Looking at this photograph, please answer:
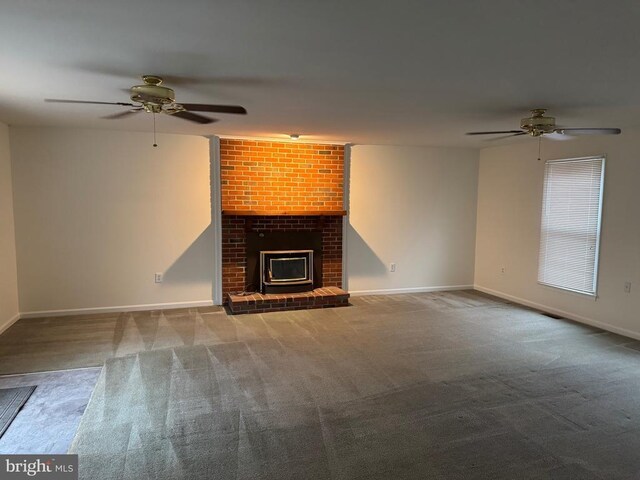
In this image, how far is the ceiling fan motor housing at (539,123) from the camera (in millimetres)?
3467

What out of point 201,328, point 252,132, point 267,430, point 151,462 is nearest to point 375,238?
point 252,132

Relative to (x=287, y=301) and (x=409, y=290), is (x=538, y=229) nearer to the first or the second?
(x=409, y=290)

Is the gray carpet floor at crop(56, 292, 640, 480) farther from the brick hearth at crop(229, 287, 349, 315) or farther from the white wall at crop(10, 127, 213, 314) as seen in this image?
the white wall at crop(10, 127, 213, 314)

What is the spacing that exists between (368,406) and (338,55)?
2.25 m

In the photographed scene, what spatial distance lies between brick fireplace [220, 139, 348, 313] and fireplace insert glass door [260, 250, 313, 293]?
0.14 m

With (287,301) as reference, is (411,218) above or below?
above

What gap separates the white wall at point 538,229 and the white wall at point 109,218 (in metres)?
4.18

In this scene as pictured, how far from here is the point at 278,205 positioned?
5582 mm

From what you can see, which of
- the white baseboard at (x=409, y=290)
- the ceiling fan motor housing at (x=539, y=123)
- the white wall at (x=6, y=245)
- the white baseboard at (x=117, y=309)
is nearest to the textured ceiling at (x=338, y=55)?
the ceiling fan motor housing at (x=539, y=123)

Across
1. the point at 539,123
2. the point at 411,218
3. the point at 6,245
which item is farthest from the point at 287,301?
the point at 539,123

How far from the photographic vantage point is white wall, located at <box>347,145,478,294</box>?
6.03 meters

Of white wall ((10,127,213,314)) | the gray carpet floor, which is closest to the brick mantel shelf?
white wall ((10,127,213,314))

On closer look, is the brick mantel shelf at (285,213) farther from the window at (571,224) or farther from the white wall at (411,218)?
the window at (571,224)

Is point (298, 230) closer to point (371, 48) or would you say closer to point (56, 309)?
point (56, 309)
